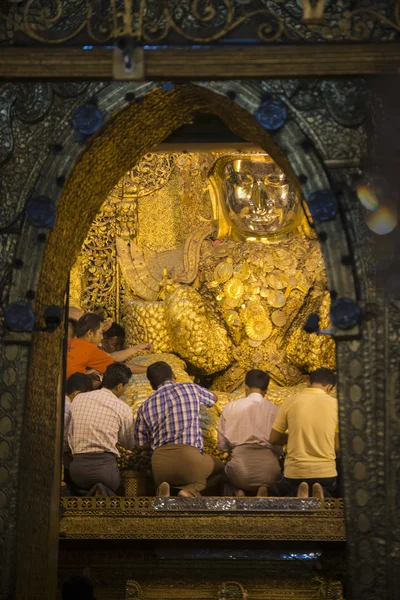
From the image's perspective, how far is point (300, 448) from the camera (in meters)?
9.62

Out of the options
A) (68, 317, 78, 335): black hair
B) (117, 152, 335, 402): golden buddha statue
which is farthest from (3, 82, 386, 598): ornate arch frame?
(117, 152, 335, 402): golden buddha statue

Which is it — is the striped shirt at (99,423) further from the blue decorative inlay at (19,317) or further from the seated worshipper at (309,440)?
the blue decorative inlay at (19,317)

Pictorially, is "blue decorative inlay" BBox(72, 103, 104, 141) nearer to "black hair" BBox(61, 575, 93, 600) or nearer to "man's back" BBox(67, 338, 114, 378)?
"black hair" BBox(61, 575, 93, 600)

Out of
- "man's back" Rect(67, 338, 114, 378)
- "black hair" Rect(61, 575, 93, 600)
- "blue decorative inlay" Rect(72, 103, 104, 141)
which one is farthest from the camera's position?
"man's back" Rect(67, 338, 114, 378)

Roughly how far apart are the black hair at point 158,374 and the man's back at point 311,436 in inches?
32.9

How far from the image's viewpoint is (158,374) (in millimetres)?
9984

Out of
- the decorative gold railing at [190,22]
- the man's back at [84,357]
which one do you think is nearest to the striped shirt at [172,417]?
the man's back at [84,357]

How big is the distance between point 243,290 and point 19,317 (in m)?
4.81

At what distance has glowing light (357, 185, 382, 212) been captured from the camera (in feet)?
22.8

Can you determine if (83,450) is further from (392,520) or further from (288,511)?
(392,520)

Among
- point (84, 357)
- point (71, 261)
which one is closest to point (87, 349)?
point (84, 357)

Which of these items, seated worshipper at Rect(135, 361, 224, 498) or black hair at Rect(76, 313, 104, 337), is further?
black hair at Rect(76, 313, 104, 337)

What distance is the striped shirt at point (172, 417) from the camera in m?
9.73

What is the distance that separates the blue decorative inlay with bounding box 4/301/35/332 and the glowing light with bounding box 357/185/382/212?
1604 millimetres
